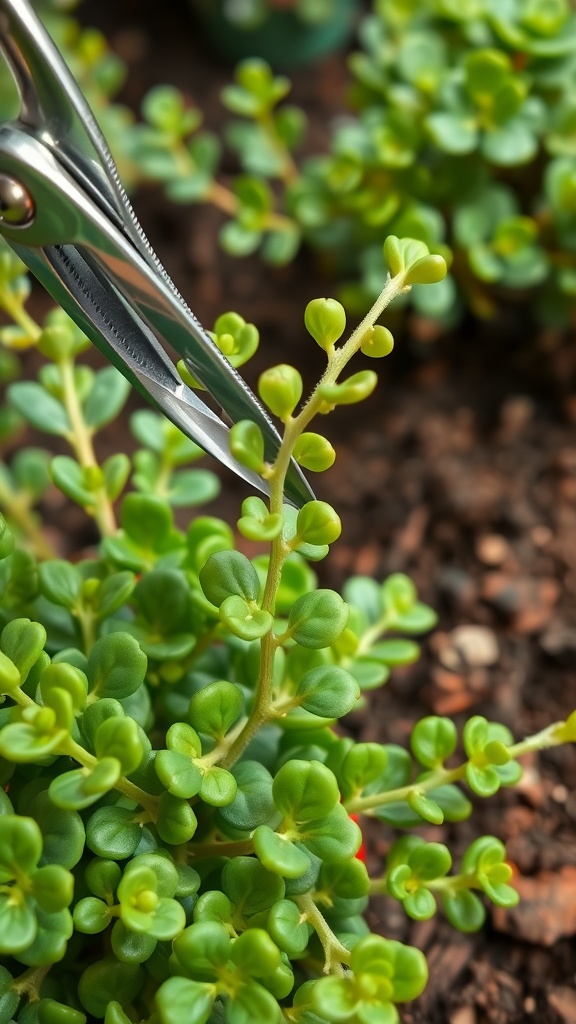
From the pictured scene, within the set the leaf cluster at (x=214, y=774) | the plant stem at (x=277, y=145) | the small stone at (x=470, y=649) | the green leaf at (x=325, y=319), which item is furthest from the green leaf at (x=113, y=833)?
the plant stem at (x=277, y=145)

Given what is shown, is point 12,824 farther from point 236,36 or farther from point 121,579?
point 236,36

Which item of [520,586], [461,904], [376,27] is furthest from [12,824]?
[376,27]

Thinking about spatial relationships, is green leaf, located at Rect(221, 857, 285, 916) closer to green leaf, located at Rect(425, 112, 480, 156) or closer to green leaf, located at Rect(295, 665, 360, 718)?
green leaf, located at Rect(295, 665, 360, 718)

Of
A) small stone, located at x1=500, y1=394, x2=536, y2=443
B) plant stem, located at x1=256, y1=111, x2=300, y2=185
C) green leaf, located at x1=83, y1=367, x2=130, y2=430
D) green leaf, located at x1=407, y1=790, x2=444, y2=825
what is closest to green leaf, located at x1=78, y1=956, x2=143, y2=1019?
green leaf, located at x1=407, y1=790, x2=444, y2=825

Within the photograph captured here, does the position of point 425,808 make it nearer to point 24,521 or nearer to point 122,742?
point 122,742

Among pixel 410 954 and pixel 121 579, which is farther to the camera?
pixel 121 579

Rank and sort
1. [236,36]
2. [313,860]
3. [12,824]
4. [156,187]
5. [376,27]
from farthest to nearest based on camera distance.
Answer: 1. [236,36]
2. [156,187]
3. [376,27]
4. [313,860]
5. [12,824]

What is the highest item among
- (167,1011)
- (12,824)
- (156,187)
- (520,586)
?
(12,824)
